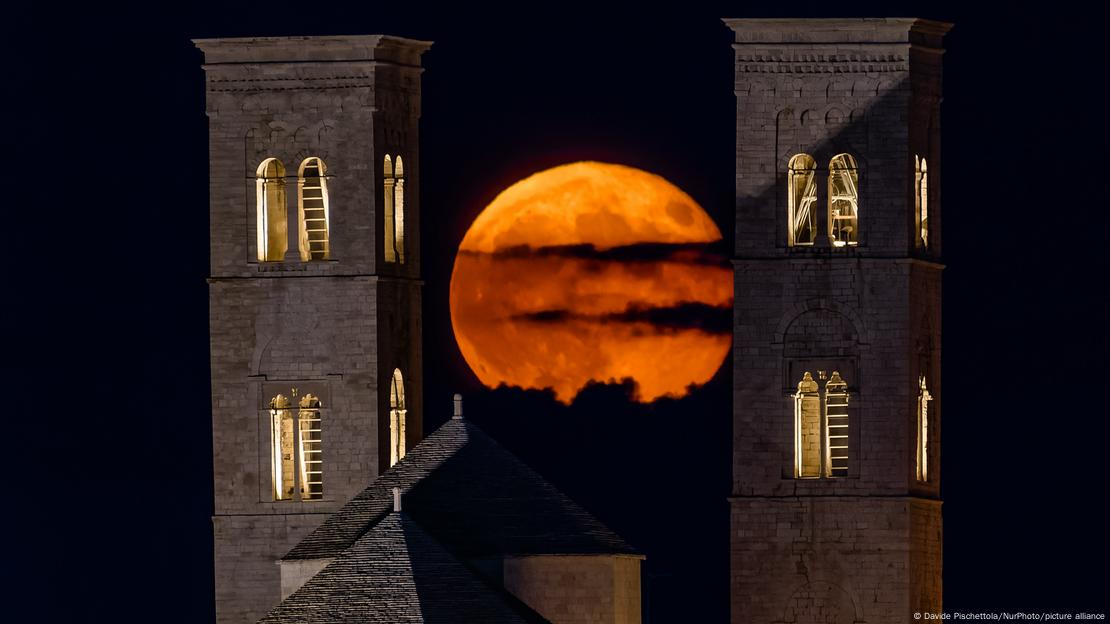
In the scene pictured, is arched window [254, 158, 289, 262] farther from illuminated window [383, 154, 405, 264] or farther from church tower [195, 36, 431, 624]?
illuminated window [383, 154, 405, 264]

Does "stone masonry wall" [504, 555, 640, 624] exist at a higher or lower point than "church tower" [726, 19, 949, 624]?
lower

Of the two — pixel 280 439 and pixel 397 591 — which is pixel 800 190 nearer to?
pixel 280 439

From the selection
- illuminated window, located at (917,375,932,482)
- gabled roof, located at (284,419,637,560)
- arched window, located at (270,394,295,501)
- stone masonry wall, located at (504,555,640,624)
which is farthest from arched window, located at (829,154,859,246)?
arched window, located at (270,394,295,501)

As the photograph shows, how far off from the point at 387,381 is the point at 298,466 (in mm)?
2268

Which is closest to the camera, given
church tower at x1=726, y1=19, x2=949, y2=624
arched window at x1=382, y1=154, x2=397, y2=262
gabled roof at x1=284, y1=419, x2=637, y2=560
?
gabled roof at x1=284, y1=419, x2=637, y2=560

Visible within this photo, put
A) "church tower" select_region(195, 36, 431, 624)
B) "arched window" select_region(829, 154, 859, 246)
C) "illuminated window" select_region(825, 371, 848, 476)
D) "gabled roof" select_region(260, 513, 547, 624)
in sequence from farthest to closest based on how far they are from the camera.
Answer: "church tower" select_region(195, 36, 431, 624)
"illuminated window" select_region(825, 371, 848, 476)
"arched window" select_region(829, 154, 859, 246)
"gabled roof" select_region(260, 513, 547, 624)

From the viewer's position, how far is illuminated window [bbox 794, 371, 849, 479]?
3310 inches

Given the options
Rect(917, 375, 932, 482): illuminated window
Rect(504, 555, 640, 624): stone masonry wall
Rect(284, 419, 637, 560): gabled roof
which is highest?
Rect(917, 375, 932, 482): illuminated window

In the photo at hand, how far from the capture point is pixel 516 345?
90.5m

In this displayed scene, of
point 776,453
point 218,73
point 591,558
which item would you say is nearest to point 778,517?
point 776,453

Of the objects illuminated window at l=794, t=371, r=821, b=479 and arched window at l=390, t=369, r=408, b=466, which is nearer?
illuminated window at l=794, t=371, r=821, b=479

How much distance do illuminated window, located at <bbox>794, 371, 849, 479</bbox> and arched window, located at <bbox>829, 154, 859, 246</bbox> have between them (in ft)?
8.40

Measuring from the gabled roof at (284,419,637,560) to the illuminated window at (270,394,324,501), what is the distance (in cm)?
402

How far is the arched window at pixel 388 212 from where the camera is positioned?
8538cm
